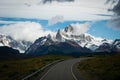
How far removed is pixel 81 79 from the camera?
3469cm

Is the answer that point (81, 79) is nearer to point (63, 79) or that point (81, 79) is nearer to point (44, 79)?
point (63, 79)

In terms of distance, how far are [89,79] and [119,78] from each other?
376 cm

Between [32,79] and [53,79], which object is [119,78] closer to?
[53,79]

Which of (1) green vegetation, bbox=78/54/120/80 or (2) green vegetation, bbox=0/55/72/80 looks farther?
(2) green vegetation, bbox=0/55/72/80

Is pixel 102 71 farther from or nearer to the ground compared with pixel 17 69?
farther from the ground

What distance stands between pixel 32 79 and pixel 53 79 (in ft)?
9.60

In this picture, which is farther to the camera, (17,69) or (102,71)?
(17,69)

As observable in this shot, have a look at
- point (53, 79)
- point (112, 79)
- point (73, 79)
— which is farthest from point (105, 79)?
point (53, 79)

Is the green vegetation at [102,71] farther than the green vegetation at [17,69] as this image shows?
No

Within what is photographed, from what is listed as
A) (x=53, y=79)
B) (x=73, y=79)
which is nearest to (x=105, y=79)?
(x=73, y=79)

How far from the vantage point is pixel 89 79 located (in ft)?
115

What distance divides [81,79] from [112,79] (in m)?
3.86

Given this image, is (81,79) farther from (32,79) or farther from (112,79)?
(32,79)

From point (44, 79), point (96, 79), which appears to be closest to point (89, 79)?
point (96, 79)
